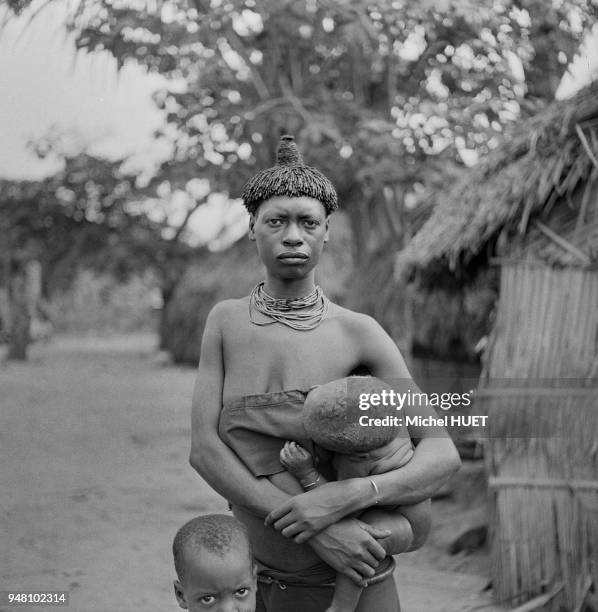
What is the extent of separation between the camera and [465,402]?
2.41 metres

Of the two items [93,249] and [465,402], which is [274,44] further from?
[93,249]

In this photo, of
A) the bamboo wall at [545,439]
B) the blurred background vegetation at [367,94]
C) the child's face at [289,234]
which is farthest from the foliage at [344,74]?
the child's face at [289,234]

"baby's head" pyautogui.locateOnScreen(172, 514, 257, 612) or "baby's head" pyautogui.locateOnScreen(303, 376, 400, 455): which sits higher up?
"baby's head" pyautogui.locateOnScreen(303, 376, 400, 455)

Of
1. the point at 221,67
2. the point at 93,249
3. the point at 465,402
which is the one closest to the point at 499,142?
the point at 221,67

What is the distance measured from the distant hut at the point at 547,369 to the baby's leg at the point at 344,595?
202 centimetres

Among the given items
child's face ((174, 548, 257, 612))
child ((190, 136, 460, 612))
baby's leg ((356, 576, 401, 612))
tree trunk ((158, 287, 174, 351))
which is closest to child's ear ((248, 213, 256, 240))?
child ((190, 136, 460, 612))

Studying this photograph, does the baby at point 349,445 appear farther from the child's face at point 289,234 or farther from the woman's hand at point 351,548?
the child's face at point 289,234

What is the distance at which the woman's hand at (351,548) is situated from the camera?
5.24ft

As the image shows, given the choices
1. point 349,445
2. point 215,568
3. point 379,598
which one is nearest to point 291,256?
point 349,445

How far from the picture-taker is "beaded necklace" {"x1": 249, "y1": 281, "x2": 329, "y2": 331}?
1805mm

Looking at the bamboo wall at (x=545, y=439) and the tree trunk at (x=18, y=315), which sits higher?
the tree trunk at (x=18, y=315)

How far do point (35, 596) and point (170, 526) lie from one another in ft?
5.28

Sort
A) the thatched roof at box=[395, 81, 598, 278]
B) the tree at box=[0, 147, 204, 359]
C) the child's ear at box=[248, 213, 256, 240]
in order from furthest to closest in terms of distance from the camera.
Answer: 1. the tree at box=[0, 147, 204, 359]
2. the thatched roof at box=[395, 81, 598, 278]
3. the child's ear at box=[248, 213, 256, 240]

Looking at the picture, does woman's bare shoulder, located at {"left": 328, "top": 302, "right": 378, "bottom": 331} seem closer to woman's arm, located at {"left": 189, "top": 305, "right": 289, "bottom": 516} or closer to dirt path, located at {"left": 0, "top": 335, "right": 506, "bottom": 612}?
woman's arm, located at {"left": 189, "top": 305, "right": 289, "bottom": 516}
